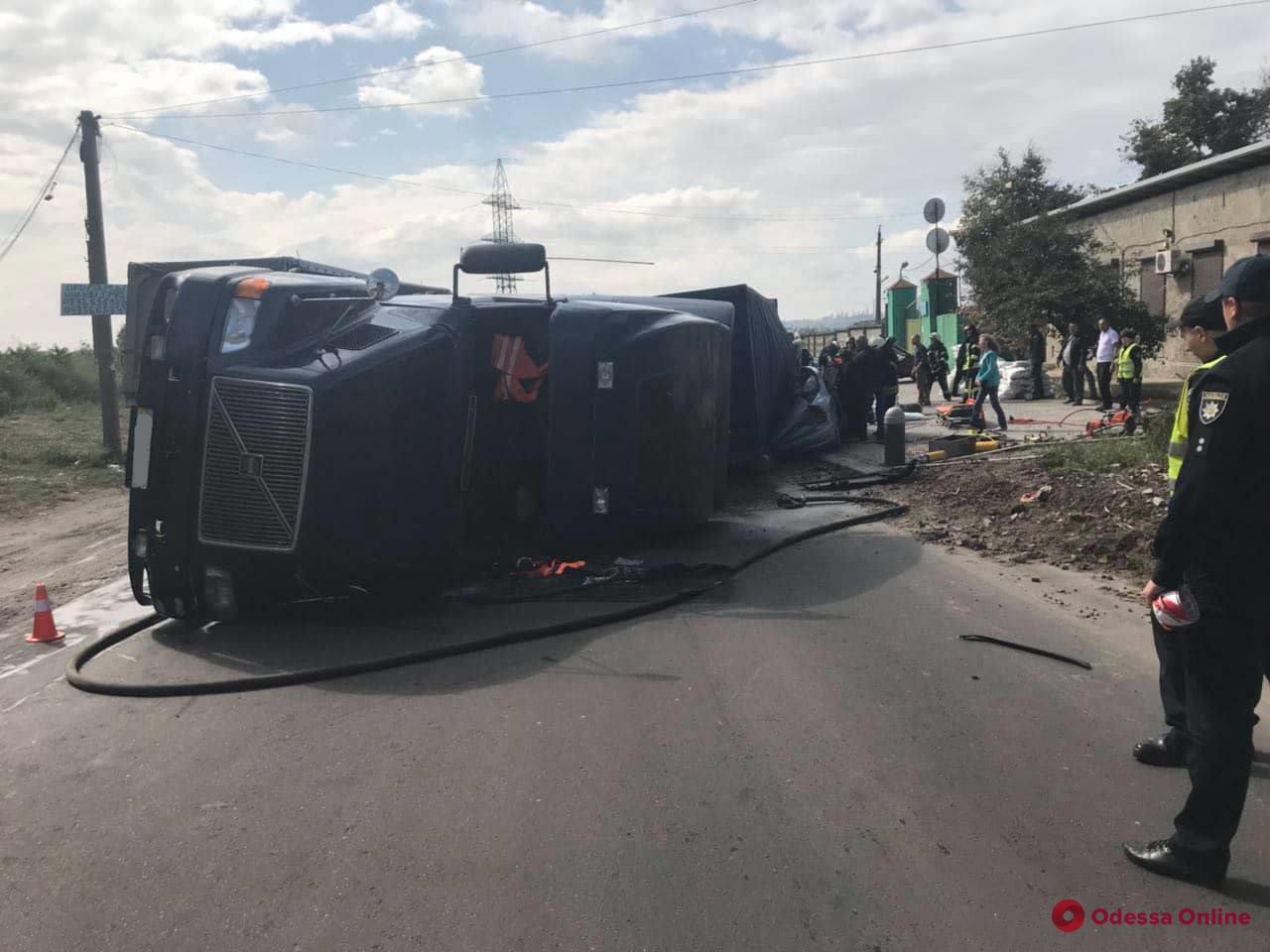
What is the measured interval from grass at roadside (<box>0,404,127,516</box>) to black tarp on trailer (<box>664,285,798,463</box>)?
9.44 m

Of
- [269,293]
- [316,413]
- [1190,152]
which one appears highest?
[1190,152]

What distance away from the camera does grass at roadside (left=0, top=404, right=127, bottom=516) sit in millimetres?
13938

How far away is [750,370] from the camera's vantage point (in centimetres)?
1205

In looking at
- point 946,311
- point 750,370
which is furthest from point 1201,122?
point 750,370

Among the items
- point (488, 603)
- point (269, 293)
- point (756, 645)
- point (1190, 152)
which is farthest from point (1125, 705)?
point (1190, 152)

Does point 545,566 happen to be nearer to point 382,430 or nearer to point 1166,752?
point 382,430

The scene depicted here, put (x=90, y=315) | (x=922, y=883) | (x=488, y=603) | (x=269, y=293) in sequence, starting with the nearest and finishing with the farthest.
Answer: (x=922, y=883) < (x=269, y=293) < (x=488, y=603) < (x=90, y=315)

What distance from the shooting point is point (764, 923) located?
9.11 feet

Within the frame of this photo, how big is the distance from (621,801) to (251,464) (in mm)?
3184

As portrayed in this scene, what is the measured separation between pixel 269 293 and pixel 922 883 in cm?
476

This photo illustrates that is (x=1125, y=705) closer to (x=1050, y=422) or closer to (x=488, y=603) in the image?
(x=488, y=603)

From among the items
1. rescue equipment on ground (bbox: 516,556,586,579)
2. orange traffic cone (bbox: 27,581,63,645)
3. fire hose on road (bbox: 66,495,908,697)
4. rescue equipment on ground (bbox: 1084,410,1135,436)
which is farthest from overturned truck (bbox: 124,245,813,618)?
rescue equipment on ground (bbox: 1084,410,1135,436)

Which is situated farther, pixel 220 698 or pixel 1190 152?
pixel 1190 152

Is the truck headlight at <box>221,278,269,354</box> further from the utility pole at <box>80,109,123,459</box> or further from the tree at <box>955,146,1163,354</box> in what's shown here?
the tree at <box>955,146,1163,354</box>
